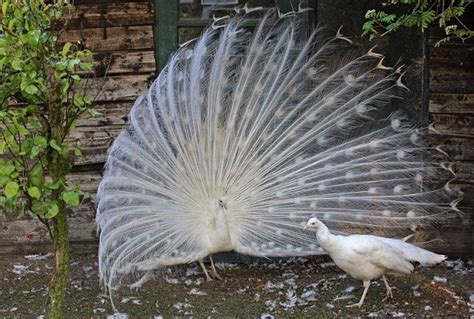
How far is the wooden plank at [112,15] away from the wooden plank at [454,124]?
6.99 ft

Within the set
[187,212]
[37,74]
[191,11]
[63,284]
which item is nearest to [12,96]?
[37,74]

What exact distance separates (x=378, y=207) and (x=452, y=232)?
1.01 m

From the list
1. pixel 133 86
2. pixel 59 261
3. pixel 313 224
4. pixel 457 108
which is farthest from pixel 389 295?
pixel 133 86

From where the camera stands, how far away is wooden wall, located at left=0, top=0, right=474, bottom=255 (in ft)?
14.6

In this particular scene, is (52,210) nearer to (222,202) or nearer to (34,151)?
(34,151)

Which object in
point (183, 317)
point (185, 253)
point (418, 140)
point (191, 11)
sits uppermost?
point (191, 11)

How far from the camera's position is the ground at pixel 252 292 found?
3.82 meters

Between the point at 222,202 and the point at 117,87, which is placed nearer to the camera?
the point at 222,202

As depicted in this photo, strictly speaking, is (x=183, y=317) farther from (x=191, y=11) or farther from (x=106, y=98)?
(x=191, y=11)

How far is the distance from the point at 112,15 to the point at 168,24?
40cm

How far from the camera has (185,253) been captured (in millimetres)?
4047

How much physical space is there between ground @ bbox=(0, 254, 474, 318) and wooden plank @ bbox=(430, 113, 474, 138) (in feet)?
3.11

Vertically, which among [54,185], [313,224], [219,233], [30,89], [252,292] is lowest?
[252,292]

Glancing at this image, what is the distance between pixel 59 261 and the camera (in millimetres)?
A: 3012
